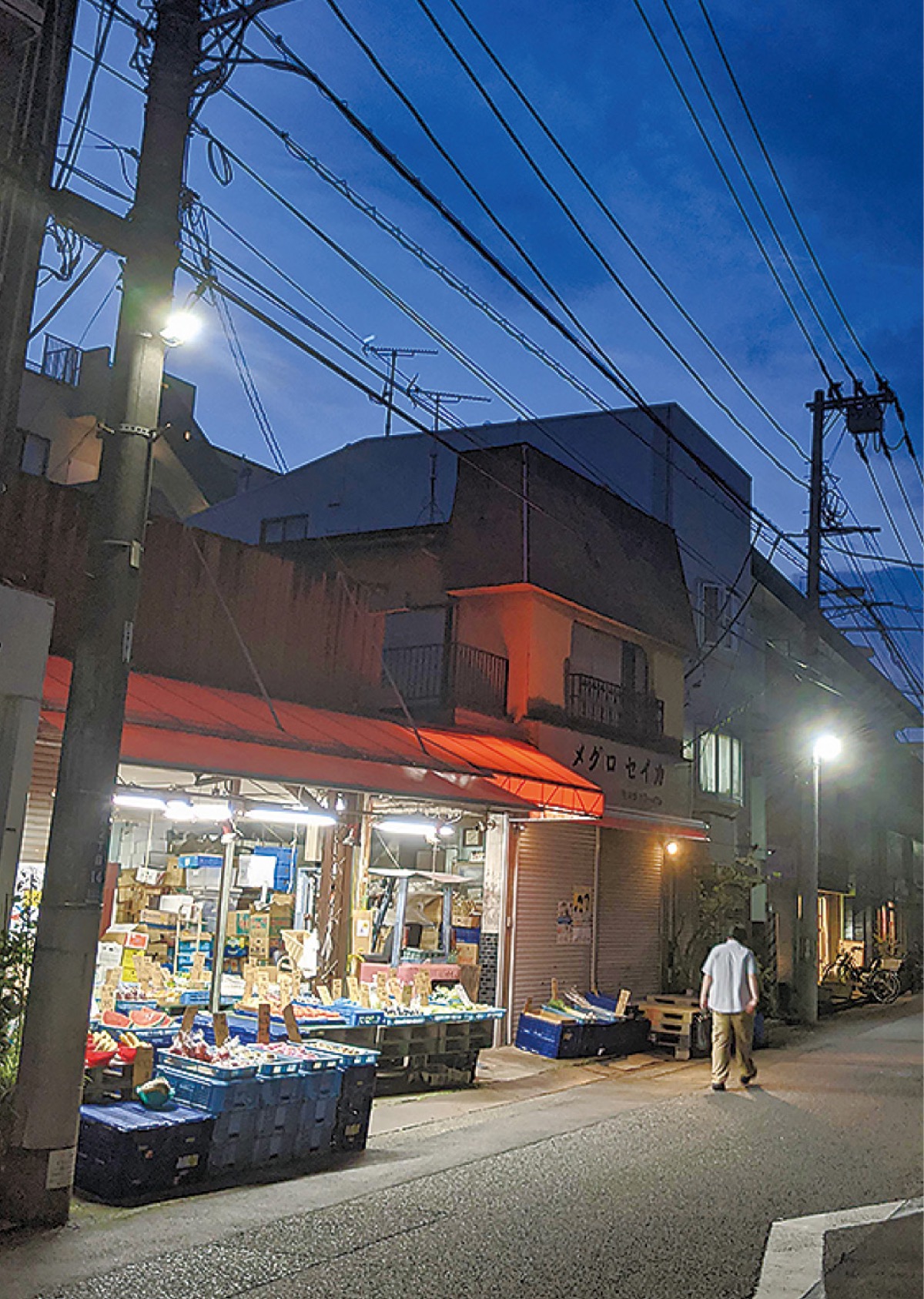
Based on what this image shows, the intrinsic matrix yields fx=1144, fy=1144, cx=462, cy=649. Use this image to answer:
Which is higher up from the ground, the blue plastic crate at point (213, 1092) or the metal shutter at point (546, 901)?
the metal shutter at point (546, 901)

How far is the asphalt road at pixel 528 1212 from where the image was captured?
689 centimetres

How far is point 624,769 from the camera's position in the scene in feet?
71.3

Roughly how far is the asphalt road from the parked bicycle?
1872 centimetres

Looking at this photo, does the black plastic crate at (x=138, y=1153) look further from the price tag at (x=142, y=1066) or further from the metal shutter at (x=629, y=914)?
the metal shutter at (x=629, y=914)

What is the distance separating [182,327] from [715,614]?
2270 centimetres

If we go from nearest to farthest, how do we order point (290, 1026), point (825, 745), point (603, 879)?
point (290, 1026) → point (603, 879) → point (825, 745)

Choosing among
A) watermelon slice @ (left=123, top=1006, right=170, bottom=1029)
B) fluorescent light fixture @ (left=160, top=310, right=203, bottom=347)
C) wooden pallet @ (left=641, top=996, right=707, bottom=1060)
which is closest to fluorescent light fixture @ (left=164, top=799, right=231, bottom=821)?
watermelon slice @ (left=123, top=1006, right=170, bottom=1029)

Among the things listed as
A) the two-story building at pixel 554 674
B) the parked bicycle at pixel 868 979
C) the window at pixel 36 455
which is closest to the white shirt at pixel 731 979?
the two-story building at pixel 554 674

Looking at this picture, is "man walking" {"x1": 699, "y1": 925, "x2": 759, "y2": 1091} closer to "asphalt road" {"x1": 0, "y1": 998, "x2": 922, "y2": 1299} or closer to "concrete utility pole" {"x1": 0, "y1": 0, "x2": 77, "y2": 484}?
"asphalt road" {"x1": 0, "y1": 998, "x2": 922, "y2": 1299}

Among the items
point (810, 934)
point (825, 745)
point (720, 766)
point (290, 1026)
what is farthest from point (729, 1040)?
point (720, 766)

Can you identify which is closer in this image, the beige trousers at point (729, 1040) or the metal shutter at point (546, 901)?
the beige trousers at point (729, 1040)

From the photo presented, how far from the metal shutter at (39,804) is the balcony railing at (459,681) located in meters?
6.78

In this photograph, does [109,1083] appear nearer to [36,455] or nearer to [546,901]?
[546,901]

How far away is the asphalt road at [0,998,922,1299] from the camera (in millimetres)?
6891
